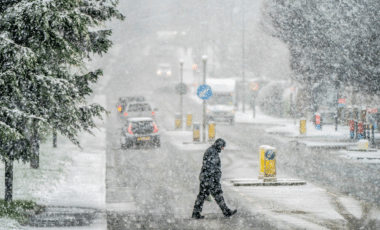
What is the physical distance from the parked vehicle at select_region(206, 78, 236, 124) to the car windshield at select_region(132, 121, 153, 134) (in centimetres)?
1405

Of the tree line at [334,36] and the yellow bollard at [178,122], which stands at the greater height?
the tree line at [334,36]

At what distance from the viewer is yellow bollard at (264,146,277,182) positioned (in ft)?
45.8

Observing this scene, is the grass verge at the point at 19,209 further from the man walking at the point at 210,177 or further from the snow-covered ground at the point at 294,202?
the snow-covered ground at the point at 294,202

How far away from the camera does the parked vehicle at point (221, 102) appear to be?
119 feet

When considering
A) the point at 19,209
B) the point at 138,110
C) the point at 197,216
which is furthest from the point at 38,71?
the point at 138,110

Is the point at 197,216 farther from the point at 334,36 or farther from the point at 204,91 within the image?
the point at 334,36

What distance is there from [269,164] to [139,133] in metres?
9.64

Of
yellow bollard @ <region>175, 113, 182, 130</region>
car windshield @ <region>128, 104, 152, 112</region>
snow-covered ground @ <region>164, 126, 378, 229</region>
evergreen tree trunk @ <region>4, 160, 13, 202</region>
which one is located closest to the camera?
snow-covered ground @ <region>164, 126, 378, 229</region>

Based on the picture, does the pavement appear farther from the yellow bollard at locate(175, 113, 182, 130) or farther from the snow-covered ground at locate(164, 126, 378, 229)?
the yellow bollard at locate(175, 113, 182, 130)

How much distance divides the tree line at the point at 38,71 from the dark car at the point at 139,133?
11.6 meters

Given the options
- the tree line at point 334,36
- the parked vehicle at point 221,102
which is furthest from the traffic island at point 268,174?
the parked vehicle at point 221,102

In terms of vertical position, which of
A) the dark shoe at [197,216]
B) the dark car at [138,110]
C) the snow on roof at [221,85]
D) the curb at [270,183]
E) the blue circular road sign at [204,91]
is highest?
the snow on roof at [221,85]

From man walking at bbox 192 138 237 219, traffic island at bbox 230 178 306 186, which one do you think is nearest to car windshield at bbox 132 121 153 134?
traffic island at bbox 230 178 306 186

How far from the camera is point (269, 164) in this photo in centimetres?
1400
